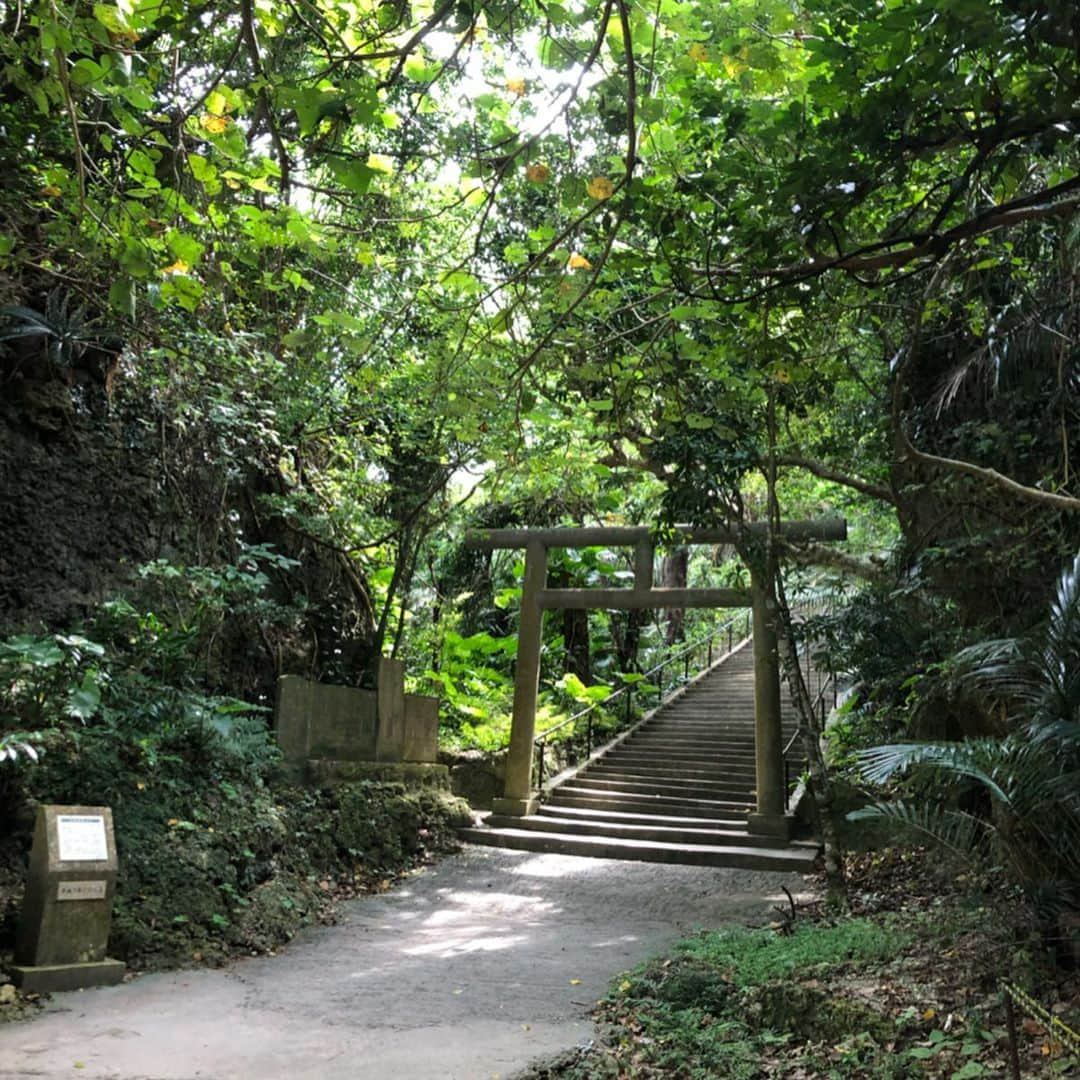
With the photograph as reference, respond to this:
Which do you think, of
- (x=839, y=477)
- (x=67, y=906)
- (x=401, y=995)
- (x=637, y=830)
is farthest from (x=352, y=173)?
(x=637, y=830)

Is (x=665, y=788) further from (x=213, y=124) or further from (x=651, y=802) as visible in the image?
(x=213, y=124)

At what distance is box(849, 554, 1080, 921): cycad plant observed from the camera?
4637 mm

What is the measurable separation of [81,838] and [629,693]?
1115 centimetres

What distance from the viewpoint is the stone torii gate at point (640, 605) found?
10867 millimetres

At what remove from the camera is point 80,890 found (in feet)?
17.5

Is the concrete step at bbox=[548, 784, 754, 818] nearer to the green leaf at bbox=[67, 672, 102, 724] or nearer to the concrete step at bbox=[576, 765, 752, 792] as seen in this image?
the concrete step at bbox=[576, 765, 752, 792]

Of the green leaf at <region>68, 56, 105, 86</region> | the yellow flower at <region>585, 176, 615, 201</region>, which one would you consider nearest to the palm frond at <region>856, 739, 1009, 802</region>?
the yellow flower at <region>585, 176, 615, 201</region>

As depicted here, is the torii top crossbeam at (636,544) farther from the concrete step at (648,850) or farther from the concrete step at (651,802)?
the concrete step at (648,850)

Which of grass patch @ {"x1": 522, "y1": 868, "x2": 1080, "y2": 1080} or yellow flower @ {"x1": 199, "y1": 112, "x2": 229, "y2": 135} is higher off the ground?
yellow flower @ {"x1": 199, "y1": 112, "x2": 229, "y2": 135}

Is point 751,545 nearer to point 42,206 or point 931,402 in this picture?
point 931,402

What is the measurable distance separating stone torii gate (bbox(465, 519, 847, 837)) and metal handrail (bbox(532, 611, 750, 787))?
23.8 inches

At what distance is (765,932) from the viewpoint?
6.59 m

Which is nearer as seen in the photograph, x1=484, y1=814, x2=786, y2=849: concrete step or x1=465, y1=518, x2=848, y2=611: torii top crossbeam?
x1=484, y1=814, x2=786, y2=849: concrete step

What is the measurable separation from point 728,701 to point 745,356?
1270 cm
